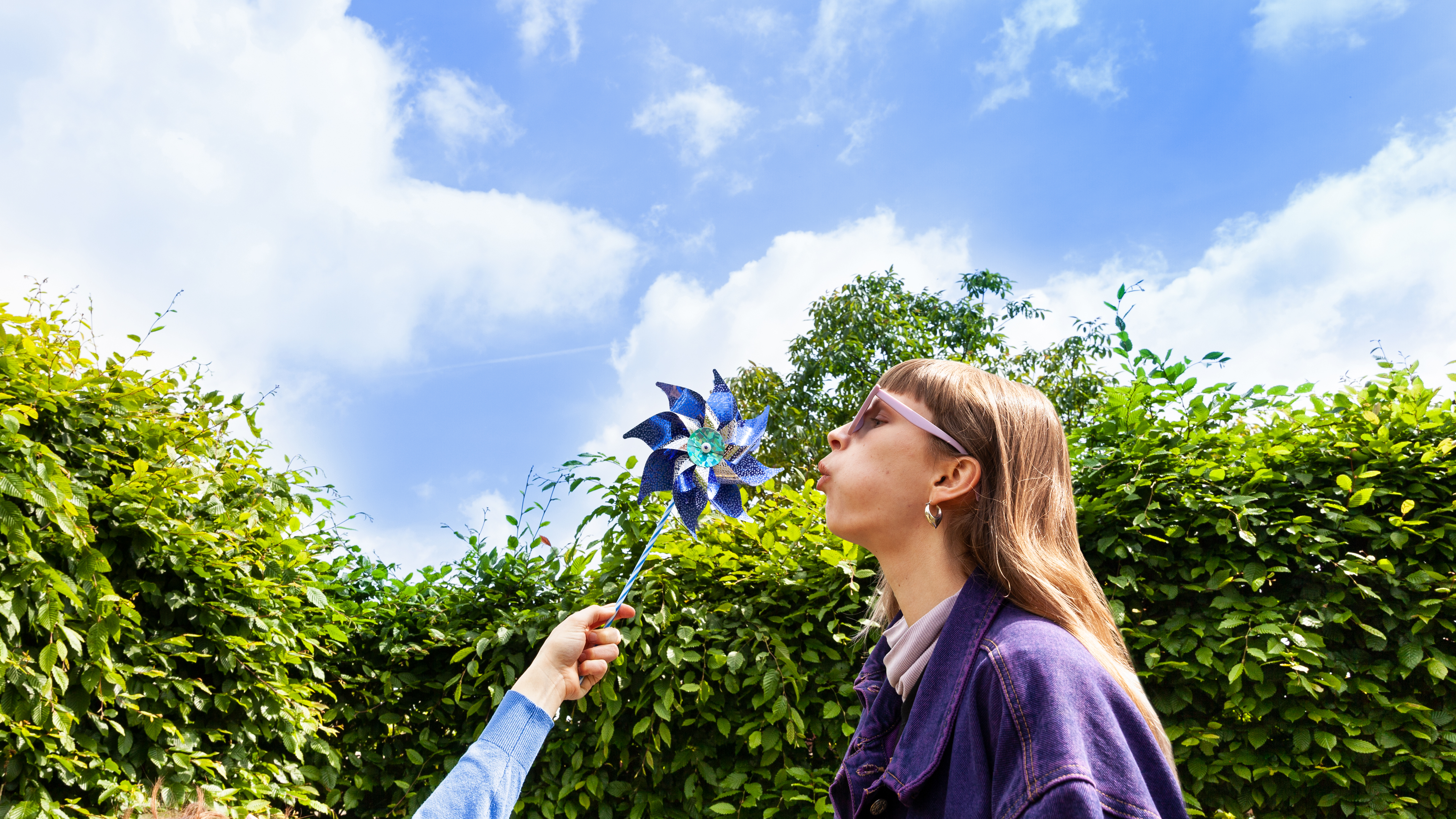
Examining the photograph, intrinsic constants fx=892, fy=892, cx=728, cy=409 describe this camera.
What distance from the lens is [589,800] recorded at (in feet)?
10.3

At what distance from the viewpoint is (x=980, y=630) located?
127 cm

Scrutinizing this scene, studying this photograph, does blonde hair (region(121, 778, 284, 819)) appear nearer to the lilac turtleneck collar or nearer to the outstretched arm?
the outstretched arm

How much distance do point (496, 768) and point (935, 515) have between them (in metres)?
0.80

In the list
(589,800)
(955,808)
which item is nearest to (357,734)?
(589,800)

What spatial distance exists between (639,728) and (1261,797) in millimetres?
1934

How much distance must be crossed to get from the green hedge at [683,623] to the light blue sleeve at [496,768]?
157 centimetres

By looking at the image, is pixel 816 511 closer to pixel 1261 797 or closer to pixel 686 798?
pixel 686 798

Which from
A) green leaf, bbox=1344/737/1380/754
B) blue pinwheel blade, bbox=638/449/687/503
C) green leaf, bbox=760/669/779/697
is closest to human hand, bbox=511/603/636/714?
blue pinwheel blade, bbox=638/449/687/503

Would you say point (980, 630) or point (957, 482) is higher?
point (957, 482)

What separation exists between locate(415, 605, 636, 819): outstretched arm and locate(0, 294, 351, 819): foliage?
173 centimetres

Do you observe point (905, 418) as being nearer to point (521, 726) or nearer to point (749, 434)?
point (521, 726)

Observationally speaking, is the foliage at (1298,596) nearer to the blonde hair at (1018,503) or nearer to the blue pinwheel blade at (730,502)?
the blue pinwheel blade at (730,502)

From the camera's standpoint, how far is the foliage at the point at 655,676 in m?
3.01

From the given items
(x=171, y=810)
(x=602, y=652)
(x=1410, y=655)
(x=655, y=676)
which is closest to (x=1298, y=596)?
(x=1410, y=655)
